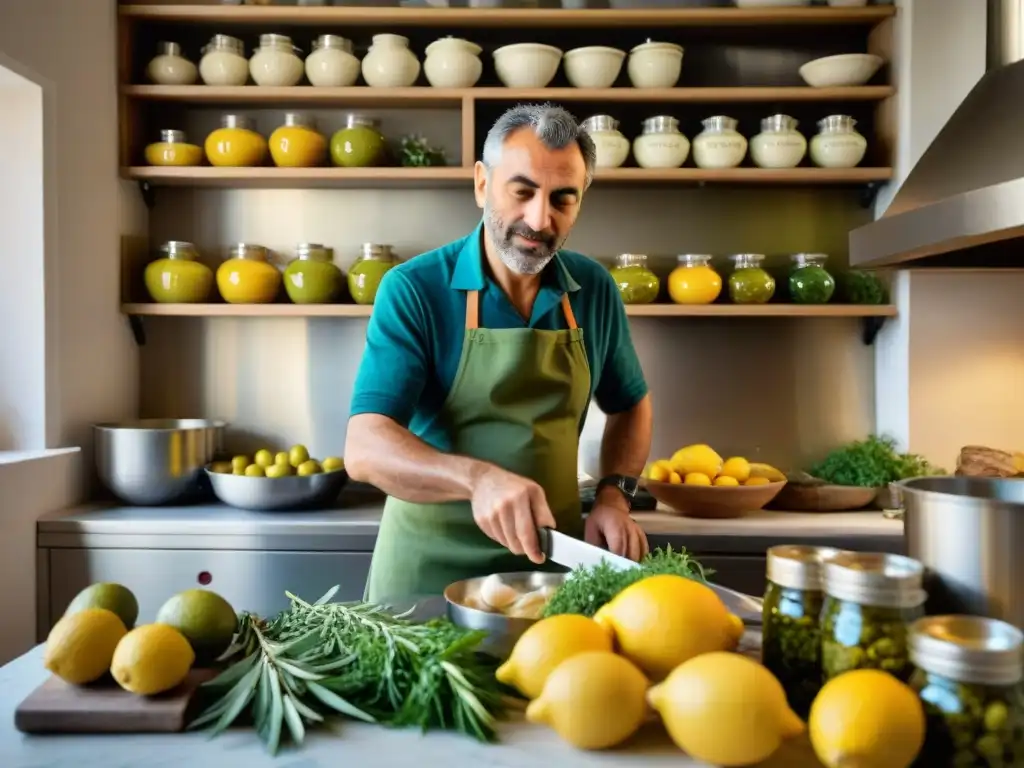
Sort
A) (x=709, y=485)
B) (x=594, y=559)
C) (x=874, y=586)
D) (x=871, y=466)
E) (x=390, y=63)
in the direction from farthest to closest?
1. (x=390, y=63)
2. (x=871, y=466)
3. (x=709, y=485)
4. (x=594, y=559)
5. (x=874, y=586)

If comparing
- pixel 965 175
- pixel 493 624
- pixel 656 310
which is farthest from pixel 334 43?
pixel 493 624

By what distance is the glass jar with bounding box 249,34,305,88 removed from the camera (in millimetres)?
2875

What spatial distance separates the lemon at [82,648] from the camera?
977 mm

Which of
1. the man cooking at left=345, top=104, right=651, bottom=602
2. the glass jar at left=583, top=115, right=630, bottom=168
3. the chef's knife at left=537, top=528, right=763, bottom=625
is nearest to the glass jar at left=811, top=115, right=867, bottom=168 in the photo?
the glass jar at left=583, top=115, right=630, bottom=168

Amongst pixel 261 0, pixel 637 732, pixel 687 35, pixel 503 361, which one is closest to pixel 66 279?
pixel 261 0

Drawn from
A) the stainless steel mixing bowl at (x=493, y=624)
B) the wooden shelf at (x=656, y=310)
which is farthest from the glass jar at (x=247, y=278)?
the stainless steel mixing bowl at (x=493, y=624)

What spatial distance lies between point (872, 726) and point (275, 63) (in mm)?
2708

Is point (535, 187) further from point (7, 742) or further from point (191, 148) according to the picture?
point (191, 148)

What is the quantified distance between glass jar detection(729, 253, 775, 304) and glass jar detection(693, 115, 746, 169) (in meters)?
0.31

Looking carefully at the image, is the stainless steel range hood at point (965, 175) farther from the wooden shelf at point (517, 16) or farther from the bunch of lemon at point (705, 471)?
the wooden shelf at point (517, 16)

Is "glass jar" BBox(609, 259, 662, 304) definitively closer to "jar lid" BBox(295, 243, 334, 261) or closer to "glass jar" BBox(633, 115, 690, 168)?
"glass jar" BBox(633, 115, 690, 168)

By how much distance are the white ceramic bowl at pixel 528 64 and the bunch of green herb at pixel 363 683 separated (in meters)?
2.16

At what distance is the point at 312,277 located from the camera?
2.89 m

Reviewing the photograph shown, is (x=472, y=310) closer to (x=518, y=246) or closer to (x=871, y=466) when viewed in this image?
(x=518, y=246)
